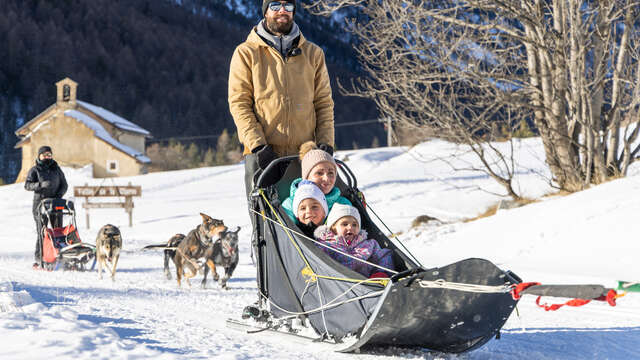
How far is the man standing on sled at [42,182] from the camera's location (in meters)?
7.76

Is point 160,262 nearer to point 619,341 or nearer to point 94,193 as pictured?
point 619,341

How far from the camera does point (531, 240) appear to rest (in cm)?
836

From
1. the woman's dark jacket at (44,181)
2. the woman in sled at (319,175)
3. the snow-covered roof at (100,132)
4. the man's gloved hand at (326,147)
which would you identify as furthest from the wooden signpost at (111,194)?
the snow-covered roof at (100,132)

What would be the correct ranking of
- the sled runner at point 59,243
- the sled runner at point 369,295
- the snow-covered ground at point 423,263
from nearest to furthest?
the sled runner at point 369,295
the snow-covered ground at point 423,263
the sled runner at point 59,243

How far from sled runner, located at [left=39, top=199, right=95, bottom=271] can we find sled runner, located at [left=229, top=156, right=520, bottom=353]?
4278mm

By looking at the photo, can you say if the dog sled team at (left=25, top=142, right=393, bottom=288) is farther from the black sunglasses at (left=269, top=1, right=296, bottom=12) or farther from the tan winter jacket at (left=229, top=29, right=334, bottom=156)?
the black sunglasses at (left=269, top=1, right=296, bottom=12)

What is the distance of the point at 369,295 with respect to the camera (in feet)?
9.04

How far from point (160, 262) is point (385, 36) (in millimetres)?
5768

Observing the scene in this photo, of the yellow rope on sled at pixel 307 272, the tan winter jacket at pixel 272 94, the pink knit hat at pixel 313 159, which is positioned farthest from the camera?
the tan winter jacket at pixel 272 94

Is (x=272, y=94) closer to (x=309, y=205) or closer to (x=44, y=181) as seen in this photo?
(x=309, y=205)

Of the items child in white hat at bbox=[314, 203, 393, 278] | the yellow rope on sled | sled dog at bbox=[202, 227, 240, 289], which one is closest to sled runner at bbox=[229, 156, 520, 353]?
the yellow rope on sled

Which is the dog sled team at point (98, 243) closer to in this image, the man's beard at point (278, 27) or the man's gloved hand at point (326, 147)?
the man's gloved hand at point (326, 147)

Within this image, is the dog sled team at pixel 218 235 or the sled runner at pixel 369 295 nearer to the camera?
the sled runner at pixel 369 295

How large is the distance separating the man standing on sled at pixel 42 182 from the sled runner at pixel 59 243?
172 millimetres
